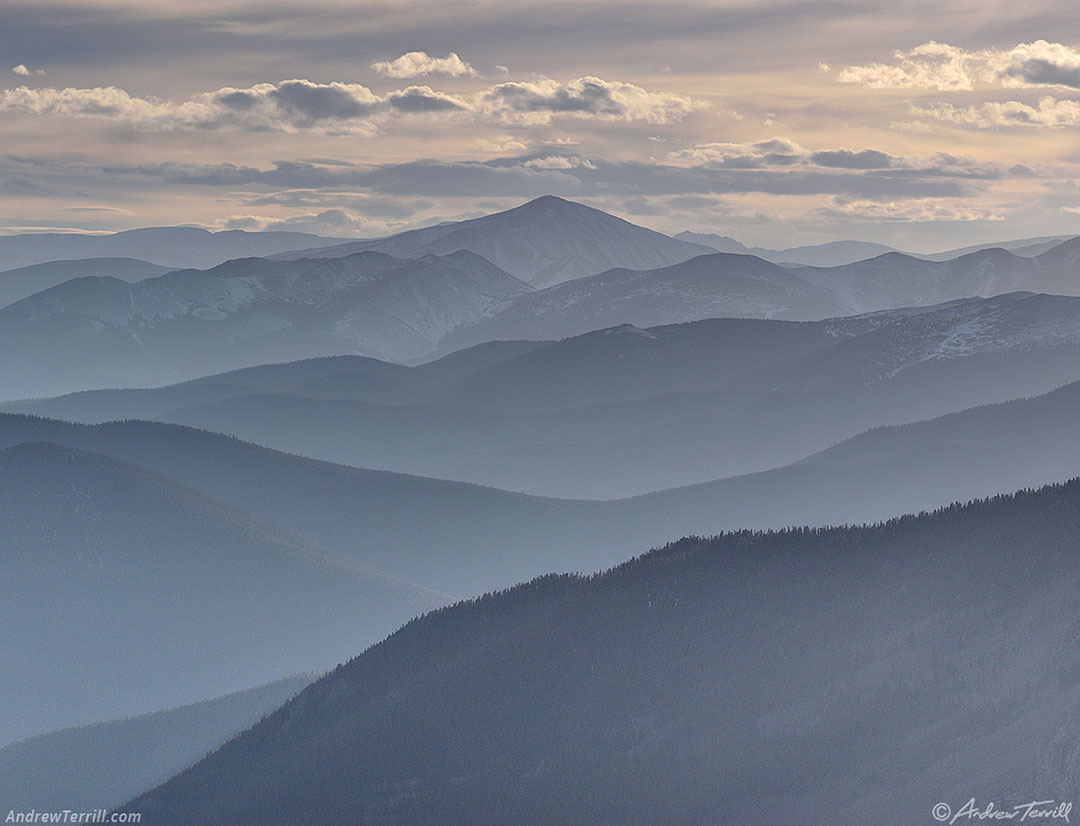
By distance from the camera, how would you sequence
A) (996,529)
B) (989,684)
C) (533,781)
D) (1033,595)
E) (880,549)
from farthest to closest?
(880,549) → (996,529) → (533,781) → (1033,595) → (989,684)

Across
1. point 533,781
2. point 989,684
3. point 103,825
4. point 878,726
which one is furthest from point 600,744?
point 103,825

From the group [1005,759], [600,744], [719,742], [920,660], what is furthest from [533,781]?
[1005,759]

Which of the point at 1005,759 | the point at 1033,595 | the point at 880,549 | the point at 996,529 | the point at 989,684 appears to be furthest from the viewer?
the point at 880,549

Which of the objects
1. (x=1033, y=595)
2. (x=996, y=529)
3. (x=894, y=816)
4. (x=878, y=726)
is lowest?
(x=894, y=816)

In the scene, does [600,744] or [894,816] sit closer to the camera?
[894,816]

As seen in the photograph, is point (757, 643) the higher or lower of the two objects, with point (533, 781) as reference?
higher

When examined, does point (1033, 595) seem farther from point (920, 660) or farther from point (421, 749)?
point (421, 749)

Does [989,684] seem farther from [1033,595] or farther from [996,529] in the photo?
[996,529]
